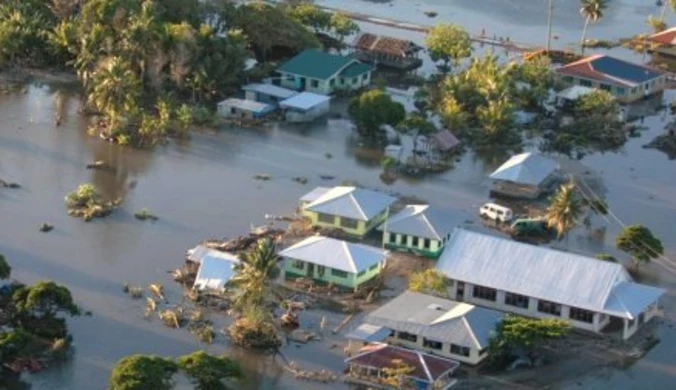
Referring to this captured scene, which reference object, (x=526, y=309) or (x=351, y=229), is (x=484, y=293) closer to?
(x=526, y=309)

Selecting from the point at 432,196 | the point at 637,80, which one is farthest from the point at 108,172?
the point at 637,80

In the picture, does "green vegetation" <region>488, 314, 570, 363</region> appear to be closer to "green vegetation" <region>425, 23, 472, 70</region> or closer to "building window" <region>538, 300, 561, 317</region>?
"building window" <region>538, 300, 561, 317</region>

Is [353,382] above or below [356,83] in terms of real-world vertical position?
below

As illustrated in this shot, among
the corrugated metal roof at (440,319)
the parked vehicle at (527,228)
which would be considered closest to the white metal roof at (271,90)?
the parked vehicle at (527,228)

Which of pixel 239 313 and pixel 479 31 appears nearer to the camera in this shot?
pixel 239 313

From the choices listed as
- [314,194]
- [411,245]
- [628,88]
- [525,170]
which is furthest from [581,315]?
[628,88]

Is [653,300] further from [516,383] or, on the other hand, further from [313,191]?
[313,191]

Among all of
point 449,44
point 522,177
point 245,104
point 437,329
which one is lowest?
point 437,329

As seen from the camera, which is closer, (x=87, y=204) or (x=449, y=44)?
(x=87, y=204)
